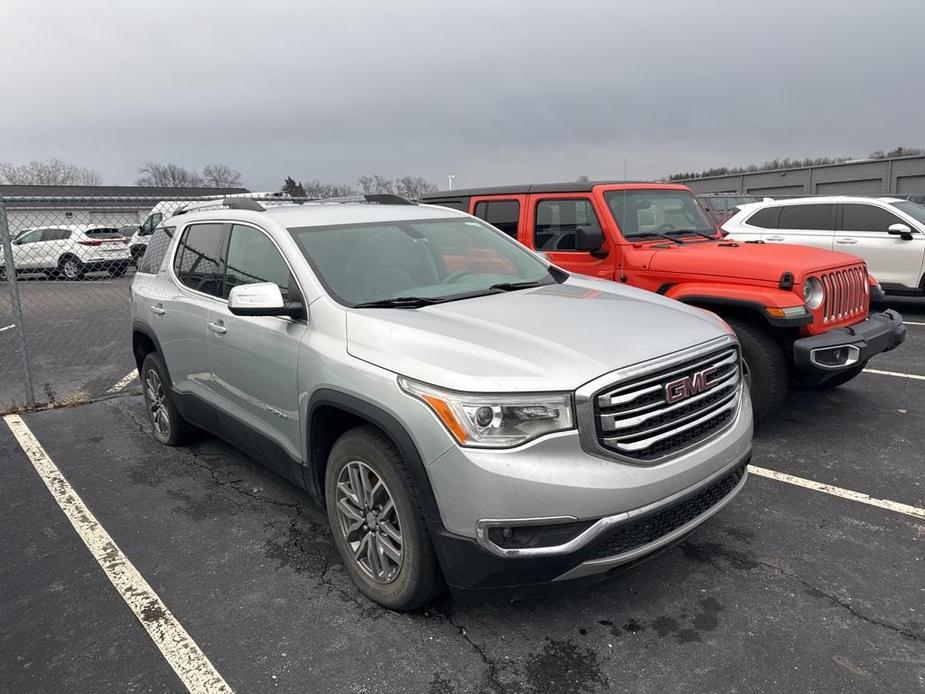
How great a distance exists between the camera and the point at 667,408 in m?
2.63

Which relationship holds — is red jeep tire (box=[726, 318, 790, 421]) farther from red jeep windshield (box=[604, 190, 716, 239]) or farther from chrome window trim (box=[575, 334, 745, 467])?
chrome window trim (box=[575, 334, 745, 467])

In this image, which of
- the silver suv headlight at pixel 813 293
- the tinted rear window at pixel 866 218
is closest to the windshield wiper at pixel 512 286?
the silver suv headlight at pixel 813 293

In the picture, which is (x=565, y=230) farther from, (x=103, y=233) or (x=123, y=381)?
(x=103, y=233)

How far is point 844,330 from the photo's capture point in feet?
15.8

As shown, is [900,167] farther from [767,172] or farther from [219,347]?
[219,347]

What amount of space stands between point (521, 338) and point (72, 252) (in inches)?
493

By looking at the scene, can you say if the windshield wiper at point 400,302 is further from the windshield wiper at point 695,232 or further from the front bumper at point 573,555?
the windshield wiper at point 695,232

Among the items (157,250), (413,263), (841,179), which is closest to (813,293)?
(413,263)

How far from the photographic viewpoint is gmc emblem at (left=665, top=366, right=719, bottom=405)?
2.64m

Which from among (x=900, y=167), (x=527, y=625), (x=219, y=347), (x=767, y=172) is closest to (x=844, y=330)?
(x=527, y=625)

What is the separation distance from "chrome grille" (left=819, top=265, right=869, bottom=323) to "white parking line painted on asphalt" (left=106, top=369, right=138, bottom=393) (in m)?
6.73

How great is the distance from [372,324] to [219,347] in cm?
149

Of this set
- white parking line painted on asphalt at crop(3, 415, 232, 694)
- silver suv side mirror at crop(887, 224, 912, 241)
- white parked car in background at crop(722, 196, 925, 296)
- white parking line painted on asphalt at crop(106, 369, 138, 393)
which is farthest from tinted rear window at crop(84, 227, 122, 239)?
→ silver suv side mirror at crop(887, 224, 912, 241)

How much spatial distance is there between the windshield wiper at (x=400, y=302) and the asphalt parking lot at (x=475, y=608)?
1.36 metres
